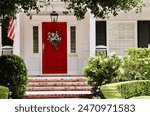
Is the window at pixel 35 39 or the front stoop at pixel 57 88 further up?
the window at pixel 35 39

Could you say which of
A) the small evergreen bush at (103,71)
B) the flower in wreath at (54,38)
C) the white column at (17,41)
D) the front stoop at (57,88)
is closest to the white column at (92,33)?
the front stoop at (57,88)

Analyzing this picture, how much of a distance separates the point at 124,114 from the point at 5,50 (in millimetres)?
17067

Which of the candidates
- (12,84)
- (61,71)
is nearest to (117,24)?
(61,71)

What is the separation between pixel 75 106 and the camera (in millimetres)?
5293

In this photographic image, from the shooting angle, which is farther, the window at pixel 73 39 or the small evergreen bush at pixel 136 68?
the window at pixel 73 39

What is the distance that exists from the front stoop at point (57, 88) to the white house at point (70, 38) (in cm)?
217

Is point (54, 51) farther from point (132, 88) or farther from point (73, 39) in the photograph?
point (132, 88)

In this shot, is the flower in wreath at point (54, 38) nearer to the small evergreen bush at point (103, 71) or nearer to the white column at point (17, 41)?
the white column at point (17, 41)

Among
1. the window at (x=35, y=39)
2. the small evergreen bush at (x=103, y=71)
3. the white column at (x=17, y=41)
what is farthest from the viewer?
the window at (x=35, y=39)

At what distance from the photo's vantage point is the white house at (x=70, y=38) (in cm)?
2253

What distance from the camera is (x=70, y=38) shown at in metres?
22.8

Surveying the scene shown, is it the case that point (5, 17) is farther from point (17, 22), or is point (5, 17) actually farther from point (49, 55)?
point (49, 55)

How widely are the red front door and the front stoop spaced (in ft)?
6.76

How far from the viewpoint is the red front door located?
2256cm
